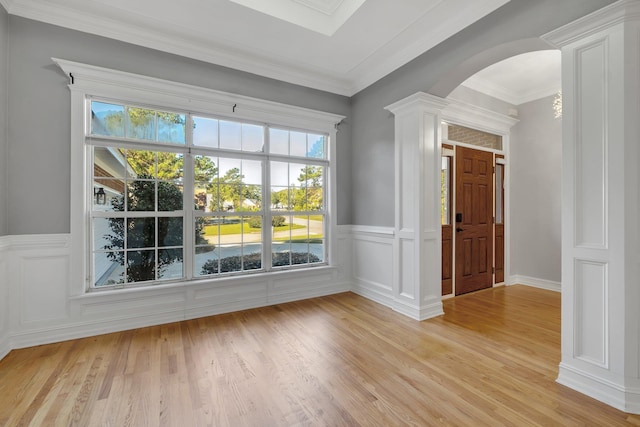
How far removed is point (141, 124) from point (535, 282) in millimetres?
6070

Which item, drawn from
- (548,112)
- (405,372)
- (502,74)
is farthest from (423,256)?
(548,112)

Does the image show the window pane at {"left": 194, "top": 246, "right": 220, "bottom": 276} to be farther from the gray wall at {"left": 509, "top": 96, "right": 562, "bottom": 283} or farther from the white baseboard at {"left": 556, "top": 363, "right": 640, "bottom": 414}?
the gray wall at {"left": 509, "top": 96, "right": 562, "bottom": 283}

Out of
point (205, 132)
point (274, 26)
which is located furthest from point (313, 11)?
point (205, 132)

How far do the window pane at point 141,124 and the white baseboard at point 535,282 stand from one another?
5.77 m

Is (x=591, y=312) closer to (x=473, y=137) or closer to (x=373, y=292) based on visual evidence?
(x=373, y=292)

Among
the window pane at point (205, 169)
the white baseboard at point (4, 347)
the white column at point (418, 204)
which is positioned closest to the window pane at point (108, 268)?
the white baseboard at point (4, 347)

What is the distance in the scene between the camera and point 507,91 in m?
4.53

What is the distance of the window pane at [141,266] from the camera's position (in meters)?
3.06

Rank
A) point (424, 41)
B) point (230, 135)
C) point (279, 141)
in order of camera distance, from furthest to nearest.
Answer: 1. point (279, 141)
2. point (230, 135)
3. point (424, 41)

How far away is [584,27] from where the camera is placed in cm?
191

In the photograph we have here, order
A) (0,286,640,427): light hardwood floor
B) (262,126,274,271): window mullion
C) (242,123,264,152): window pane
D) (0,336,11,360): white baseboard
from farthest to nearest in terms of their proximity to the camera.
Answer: (262,126,274,271): window mullion, (242,123,264,152): window pane, (0,336,11,360): white baseboard, (0,286,640,427): light hardwood floor

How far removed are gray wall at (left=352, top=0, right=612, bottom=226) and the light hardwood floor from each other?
1660 millimetres

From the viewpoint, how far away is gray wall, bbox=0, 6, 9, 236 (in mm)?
2451

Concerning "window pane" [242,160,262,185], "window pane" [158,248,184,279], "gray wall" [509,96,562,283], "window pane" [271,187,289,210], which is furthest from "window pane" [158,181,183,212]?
"gray wall" [509,96,562,283]
